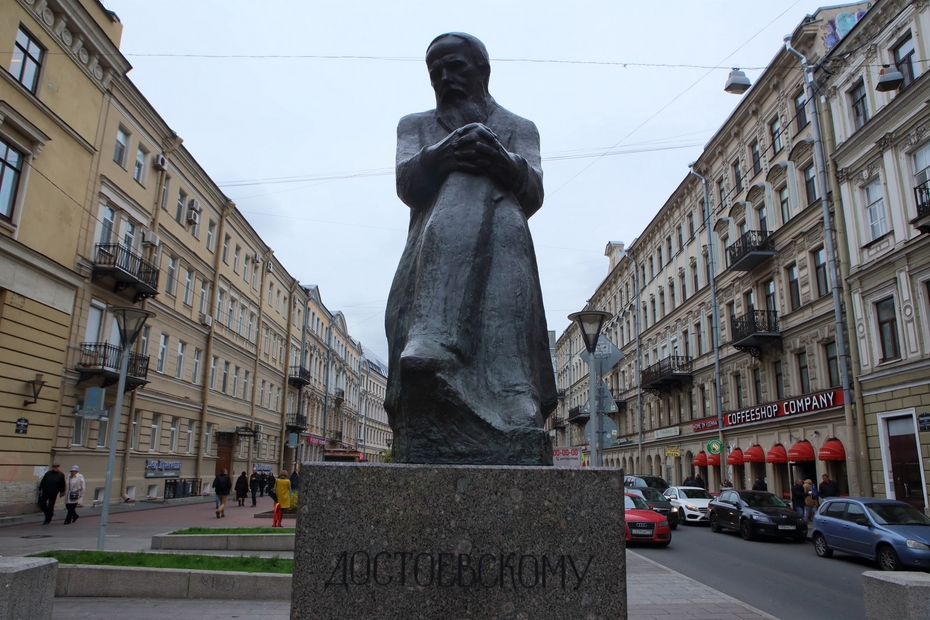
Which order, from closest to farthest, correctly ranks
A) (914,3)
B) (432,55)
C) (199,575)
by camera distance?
A: (432,55) < (199,575) < (914,3)

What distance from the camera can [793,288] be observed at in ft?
87.2

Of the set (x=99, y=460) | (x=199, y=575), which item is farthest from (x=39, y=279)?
(x=199, y=575)

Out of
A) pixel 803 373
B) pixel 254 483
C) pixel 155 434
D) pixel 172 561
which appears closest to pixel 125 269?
pixel 155 434

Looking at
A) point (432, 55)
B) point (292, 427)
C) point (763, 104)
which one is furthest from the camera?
point (292, 427)

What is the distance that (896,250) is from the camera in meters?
19.2

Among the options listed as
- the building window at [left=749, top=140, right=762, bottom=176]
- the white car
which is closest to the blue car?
the white car

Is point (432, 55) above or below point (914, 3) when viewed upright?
below

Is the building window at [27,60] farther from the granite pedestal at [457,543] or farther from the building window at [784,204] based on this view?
the building window at [784,204]

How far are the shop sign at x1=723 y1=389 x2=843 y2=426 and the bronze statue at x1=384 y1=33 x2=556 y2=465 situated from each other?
73.6 ft

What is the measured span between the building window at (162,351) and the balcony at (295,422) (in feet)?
63.0

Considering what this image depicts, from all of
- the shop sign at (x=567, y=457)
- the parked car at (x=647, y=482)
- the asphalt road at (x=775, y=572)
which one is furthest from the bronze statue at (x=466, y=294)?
the parked car at (x=647, y=482)

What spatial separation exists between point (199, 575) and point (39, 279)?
13251mm

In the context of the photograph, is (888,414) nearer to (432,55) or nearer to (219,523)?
(219,523)

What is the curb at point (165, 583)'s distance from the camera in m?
7.71
